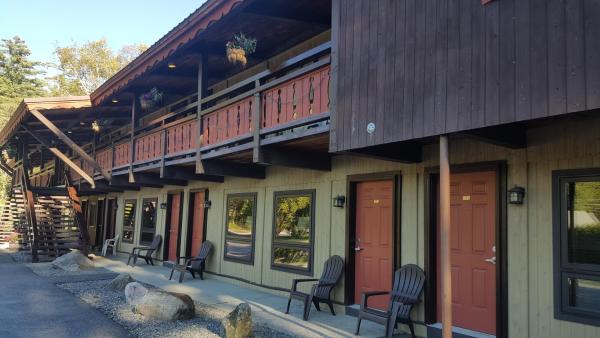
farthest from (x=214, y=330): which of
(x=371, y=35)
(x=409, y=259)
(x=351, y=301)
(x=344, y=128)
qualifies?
(x=371, y=35)

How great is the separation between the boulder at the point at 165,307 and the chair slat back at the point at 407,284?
9.84 ft

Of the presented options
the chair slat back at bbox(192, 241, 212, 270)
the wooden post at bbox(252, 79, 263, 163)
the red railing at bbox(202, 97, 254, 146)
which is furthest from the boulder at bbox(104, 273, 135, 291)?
the wooden post at bbox(252, 79, 263, 163)

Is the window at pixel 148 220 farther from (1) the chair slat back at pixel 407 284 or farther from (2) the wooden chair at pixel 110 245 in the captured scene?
(1) the chair slat back at pixel 407 284

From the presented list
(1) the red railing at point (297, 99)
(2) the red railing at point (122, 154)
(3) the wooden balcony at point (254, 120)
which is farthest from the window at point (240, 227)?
(2) the red railing at point (122, 154)

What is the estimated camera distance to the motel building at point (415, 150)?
13.3 ft

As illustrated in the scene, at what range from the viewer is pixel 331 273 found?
762 centimetres

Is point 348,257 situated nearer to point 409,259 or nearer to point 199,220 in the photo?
point 409,259

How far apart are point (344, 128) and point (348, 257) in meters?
2.76

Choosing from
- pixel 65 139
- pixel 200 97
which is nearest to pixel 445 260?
pixel 200 97

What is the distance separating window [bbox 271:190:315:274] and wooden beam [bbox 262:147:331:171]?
71 cm

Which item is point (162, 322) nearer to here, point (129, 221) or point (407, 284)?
point (407, 284)

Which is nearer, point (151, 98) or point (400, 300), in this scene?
point (400, 300)

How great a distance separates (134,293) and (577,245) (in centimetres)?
650

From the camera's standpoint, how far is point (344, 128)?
558cm
